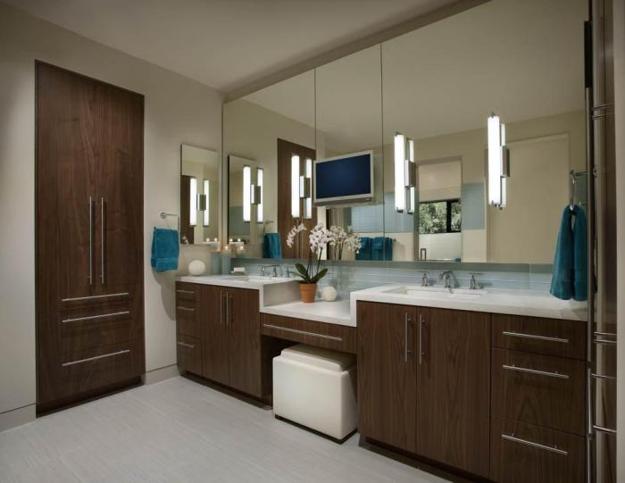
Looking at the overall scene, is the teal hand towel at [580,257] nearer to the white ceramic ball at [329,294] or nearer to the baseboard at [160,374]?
the white ceramic ball at [329,294]

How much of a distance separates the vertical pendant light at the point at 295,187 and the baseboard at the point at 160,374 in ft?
5.99

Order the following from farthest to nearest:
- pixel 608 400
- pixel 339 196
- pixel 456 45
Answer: pixel 339 196 < pixel 456 45 < pixel 608 400

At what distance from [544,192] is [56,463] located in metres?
3.17

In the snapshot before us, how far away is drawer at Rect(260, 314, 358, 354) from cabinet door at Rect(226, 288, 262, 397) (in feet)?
0.38

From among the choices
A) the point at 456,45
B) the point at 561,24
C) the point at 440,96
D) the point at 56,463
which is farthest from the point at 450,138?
the point at 56,463

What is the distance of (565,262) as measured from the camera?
1.66 meters

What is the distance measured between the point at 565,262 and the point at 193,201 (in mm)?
3009

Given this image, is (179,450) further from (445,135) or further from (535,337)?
(445,135)

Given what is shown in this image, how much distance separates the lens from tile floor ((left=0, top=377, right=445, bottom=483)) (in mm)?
1933

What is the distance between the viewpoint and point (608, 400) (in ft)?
3.44

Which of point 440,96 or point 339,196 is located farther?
point 339,196

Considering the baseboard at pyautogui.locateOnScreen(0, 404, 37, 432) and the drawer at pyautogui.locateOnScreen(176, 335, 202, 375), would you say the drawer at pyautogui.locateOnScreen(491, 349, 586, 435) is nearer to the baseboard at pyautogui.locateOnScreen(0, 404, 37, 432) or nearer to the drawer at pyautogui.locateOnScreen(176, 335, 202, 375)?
the drawer at pyautogui.locateOnScreen(176, 335, 202, 375)

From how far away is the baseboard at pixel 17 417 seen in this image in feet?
7.75

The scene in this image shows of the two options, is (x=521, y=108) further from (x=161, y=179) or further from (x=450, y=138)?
(x=161, y=179)
